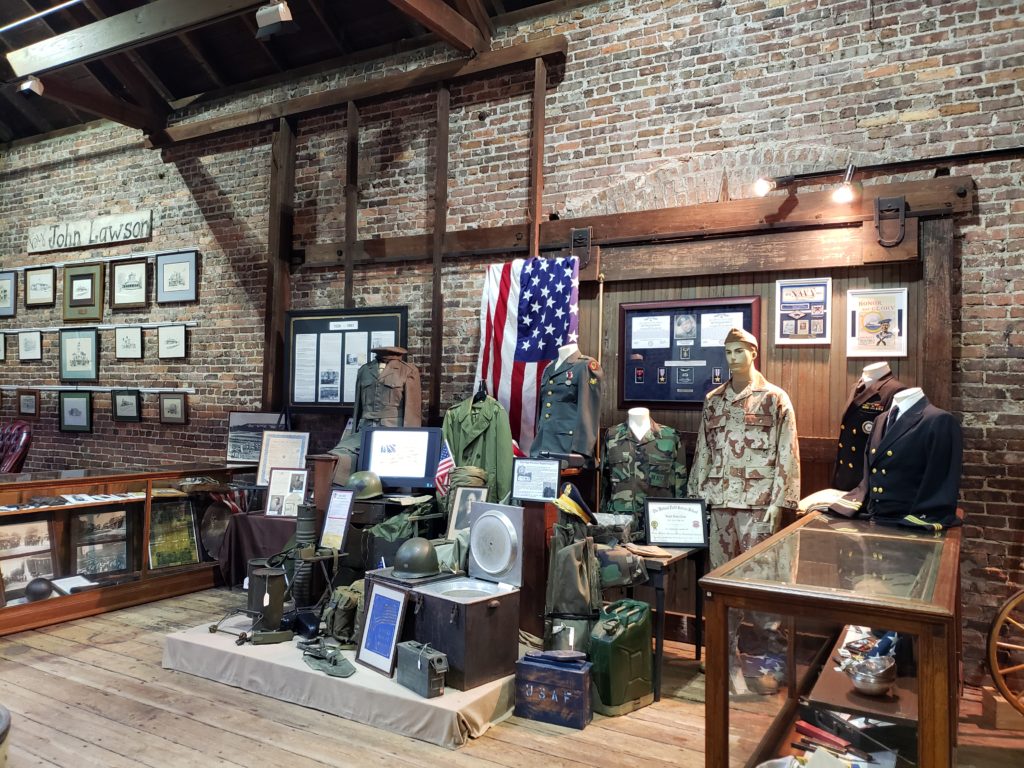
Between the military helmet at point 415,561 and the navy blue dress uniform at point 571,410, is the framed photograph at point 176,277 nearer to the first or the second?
the navy blue dress uniform at point 571,410

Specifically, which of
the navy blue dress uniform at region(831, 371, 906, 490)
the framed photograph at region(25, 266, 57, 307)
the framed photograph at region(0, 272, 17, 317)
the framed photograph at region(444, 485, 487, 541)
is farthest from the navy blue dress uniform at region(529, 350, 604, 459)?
the framed photograph at region(0, 272, 17, 317)

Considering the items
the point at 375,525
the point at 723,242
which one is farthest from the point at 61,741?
the point at 723,242

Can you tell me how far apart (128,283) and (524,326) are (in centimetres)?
496

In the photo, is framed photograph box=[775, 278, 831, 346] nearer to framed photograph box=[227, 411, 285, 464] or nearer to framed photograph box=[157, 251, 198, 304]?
framed photograph box=[227, 411, 285, 464]

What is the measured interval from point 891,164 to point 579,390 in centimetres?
235

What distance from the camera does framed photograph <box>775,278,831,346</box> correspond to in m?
4.77

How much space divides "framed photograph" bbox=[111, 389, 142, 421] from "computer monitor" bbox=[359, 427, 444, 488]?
3.81m

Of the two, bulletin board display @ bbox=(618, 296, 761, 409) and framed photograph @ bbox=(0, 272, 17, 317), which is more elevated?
framed photograph @ bbox=(0, 272, 17, 317)

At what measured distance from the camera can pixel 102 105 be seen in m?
7.41

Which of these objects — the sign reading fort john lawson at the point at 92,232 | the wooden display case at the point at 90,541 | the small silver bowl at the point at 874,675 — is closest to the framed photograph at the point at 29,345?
the sign reading fort john lawson at the point at 92,232

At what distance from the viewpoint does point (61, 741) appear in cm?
324

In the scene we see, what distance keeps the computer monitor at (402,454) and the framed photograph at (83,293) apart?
15.3 ft

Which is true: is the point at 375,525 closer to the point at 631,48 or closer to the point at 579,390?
the point at 579,390

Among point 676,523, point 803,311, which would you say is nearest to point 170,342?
point 676,523
